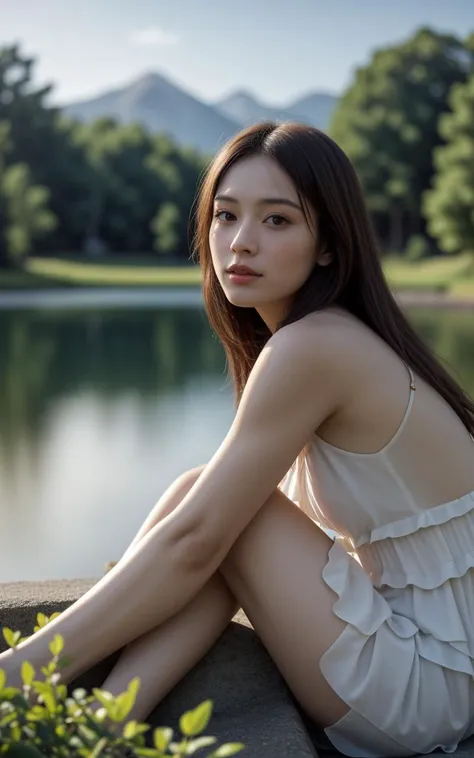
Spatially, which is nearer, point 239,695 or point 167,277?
point 239,695

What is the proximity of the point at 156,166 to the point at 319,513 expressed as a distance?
4886cm

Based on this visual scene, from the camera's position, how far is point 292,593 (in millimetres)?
1747

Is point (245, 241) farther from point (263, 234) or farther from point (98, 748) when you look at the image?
point (98, 748)

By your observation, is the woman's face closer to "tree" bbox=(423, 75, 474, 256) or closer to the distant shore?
the distant shore

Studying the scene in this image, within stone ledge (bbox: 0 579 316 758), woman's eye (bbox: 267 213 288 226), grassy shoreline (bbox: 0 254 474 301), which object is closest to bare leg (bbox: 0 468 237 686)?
stone ledge (bbox: 0 579 316 758)

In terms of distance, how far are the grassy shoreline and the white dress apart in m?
20.0

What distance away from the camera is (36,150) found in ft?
139

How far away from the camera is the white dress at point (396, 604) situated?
174 cm

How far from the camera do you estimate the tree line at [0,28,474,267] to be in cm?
3684

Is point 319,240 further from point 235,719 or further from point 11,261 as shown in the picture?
point 11,261

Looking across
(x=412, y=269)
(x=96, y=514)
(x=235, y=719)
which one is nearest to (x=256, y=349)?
(x=235, y=719)

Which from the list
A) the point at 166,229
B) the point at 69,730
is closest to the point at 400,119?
the point at 166,229

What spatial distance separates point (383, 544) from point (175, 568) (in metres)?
0.40

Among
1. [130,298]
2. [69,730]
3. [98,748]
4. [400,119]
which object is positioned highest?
[98,748]
